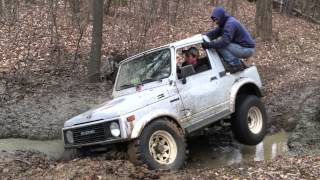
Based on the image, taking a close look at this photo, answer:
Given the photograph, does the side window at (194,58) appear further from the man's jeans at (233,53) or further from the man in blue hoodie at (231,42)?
the man's jeans at (233,53)

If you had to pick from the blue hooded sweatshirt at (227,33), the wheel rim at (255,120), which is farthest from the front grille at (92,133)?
the wheel rim at (255,120)

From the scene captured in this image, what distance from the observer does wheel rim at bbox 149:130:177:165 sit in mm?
7484

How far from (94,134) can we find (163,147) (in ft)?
3.47

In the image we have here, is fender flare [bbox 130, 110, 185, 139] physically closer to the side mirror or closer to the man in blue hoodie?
the side mirror

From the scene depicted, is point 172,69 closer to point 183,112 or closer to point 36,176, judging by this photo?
point 183,112

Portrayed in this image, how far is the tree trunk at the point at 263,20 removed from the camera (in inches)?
782

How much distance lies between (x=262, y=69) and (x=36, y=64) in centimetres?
706

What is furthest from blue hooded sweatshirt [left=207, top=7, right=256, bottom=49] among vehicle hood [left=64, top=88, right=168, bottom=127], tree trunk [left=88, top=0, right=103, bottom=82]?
tree trunk [left=88, top=0, right=103, bottom=82]

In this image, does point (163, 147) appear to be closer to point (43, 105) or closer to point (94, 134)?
point (94, 134)

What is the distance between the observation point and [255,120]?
983 cm

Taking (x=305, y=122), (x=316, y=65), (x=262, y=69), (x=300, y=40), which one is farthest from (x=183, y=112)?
(x=300, y=40)

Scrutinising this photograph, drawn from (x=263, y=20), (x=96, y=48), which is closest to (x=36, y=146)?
(x=96, y=48)

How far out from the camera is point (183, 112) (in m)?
8.23

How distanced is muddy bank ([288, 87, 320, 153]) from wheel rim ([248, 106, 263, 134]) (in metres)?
0.64
